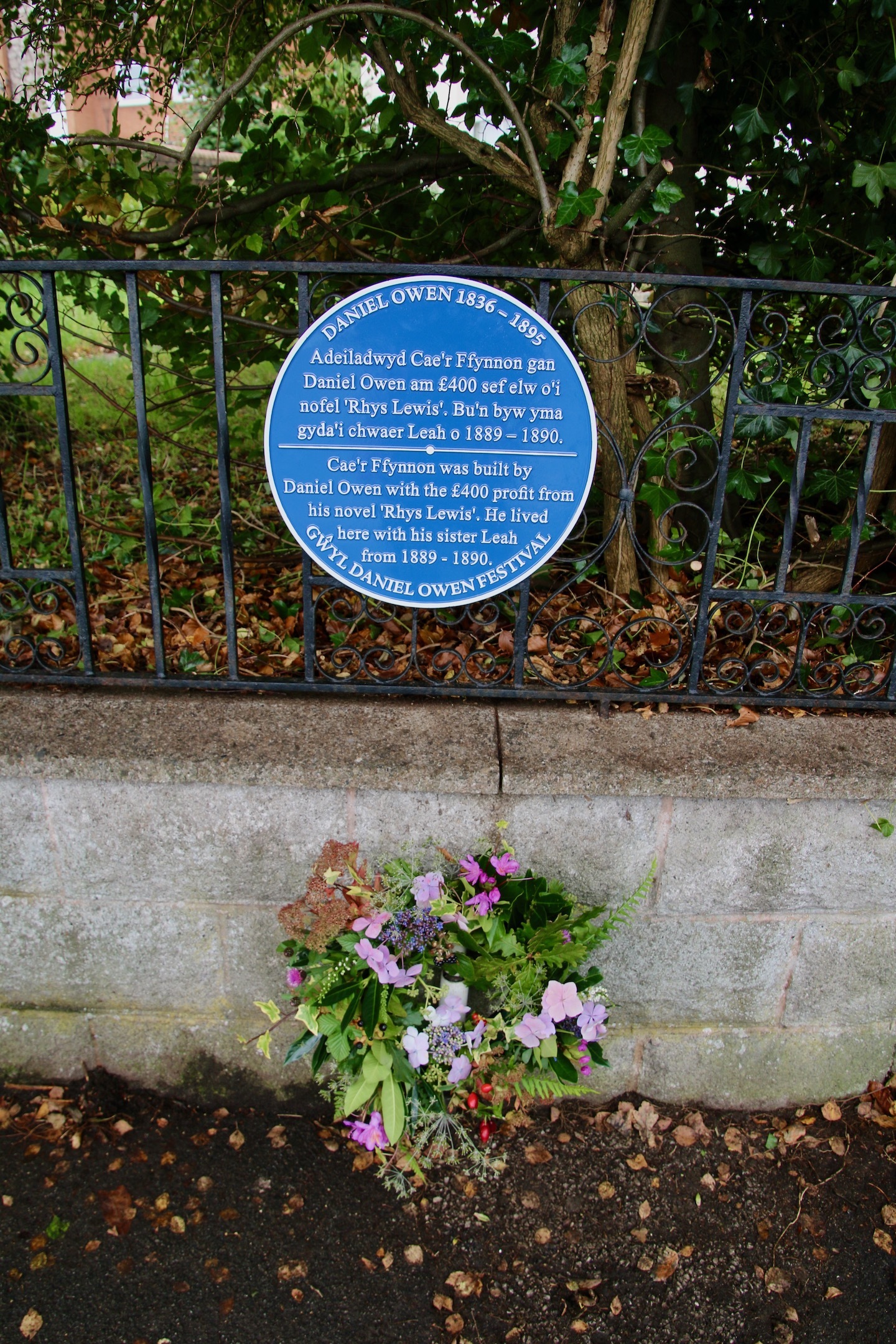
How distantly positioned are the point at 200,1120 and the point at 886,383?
2.83m

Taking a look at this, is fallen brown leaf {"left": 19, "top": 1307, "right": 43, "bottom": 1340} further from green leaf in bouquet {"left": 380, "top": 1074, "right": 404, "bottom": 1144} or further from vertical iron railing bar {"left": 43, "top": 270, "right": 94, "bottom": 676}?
vertical iron railing bar {"left": 43, "top": 270, "right": 94, "bottom": 676}

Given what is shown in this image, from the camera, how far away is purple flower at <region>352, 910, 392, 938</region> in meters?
2.05

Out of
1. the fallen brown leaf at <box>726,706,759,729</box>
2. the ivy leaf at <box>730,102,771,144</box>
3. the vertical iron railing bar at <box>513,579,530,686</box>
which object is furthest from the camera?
the ivy leaf at <box>730,102,771,144</box>

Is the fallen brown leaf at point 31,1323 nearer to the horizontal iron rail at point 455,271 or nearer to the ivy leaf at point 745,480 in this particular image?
the horizontal iron rail at point 455,271

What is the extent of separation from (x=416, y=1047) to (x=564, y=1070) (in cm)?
35

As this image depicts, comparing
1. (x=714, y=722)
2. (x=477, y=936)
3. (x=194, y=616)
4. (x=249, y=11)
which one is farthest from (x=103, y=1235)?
(x=249, y=11)

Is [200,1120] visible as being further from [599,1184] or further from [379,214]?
[379,214]

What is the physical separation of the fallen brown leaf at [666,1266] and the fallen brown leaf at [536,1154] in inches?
14.2

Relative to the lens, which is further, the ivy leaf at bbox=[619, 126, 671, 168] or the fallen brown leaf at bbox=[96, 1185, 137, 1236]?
the ivy leaf at bbox=[619, 126, 671, 168]

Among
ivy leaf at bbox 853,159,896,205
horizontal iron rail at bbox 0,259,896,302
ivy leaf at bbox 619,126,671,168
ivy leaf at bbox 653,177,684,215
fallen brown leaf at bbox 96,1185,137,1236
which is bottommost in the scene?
fallen brown leaf at bbox 96,1185,137,1236

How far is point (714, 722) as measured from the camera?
2.45 meters

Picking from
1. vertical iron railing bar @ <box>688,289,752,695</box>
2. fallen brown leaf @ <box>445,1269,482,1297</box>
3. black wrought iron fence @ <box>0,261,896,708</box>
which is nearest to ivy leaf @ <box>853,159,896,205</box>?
black wrought iron fence @ <box>0,261,896,708</box>

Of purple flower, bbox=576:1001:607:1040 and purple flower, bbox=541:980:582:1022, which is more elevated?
purple flower, bbox=541:980:582:1022

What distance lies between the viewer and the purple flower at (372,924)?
2051 mm
